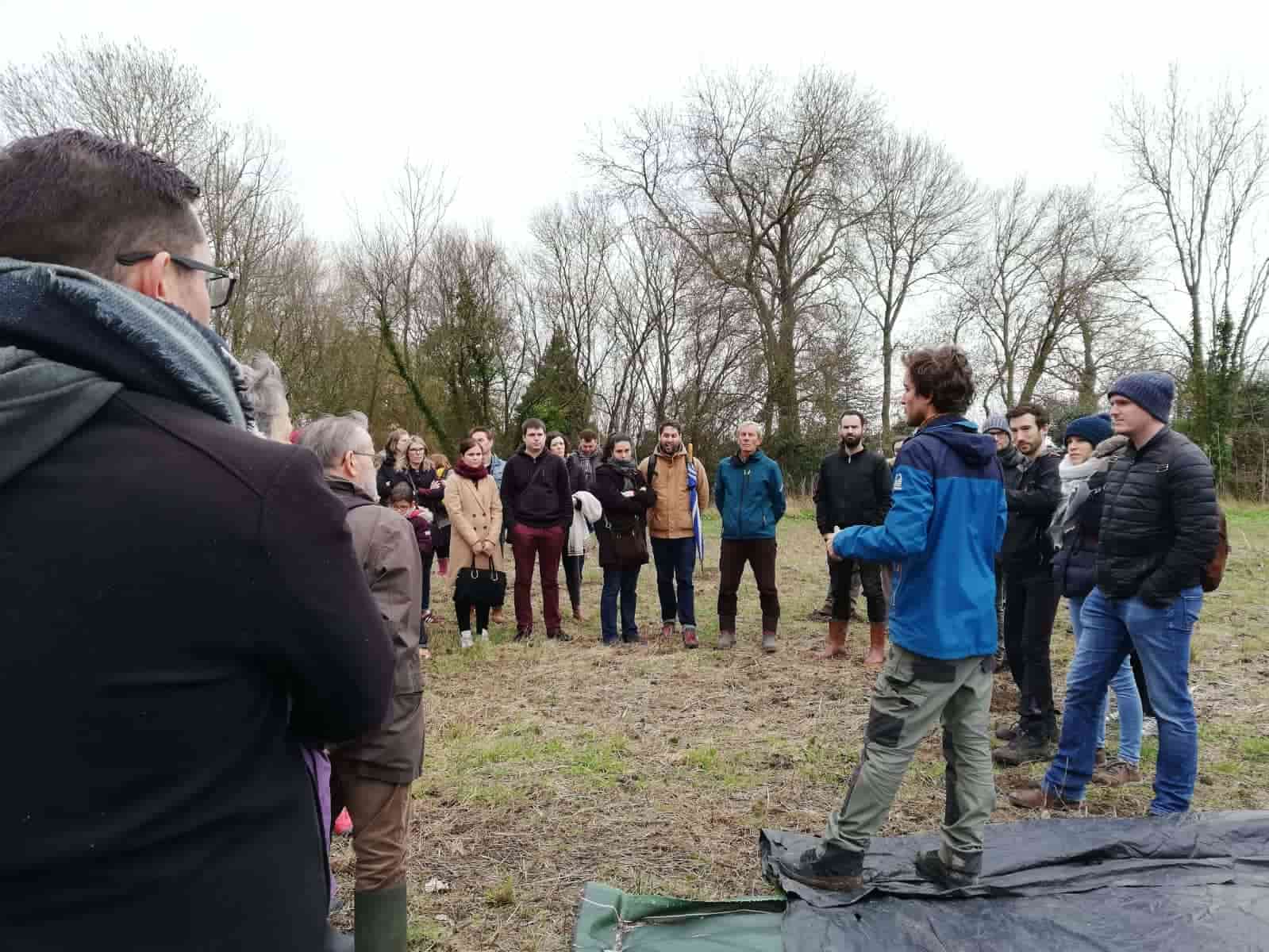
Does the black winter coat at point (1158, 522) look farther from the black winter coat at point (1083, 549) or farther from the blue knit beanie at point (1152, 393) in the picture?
the black winter coat at point (1083, 549)

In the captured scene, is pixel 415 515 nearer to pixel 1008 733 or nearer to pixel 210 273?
pixel 1008 733

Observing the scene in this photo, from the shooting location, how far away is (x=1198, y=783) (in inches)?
163

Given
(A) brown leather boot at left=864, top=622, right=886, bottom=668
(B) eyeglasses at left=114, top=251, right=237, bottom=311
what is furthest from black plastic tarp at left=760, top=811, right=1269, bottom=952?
(A) brown leather boot at left=864, top=622, right=886, bottom=668

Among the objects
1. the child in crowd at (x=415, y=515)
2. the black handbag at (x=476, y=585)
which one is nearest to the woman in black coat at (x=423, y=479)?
the child in crowd at (x=415, y=515)

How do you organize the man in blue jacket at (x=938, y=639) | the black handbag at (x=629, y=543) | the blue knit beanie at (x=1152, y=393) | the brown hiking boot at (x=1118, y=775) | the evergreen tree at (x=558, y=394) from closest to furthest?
the man in blue jacket at (x=938, y=639) → the blue knit beanie at (x=1152, y=393) → the brown hiking boot at (x=1118, y=775) → the black handbag at (x=629, y=543) → the evergreen tree at (x=558, y=394)

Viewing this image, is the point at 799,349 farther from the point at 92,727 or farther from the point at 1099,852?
the point at 92,727

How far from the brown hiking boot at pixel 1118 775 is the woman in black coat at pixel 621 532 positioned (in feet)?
13.8

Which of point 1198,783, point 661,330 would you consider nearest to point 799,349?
point 661,330

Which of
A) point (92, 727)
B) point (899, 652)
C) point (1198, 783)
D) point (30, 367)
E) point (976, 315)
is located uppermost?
point (976, 315)

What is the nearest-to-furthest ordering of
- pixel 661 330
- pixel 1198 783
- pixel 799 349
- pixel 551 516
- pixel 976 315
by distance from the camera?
pixel 1198 783 < pixel 551 516 < pixel 799 349 < pixel 661 330 < pixel 976 315

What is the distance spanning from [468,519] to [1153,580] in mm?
5355

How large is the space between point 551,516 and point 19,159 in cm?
684

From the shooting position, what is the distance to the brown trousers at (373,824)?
7.83 feet

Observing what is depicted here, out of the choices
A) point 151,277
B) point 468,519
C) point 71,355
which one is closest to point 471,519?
point 468,519
